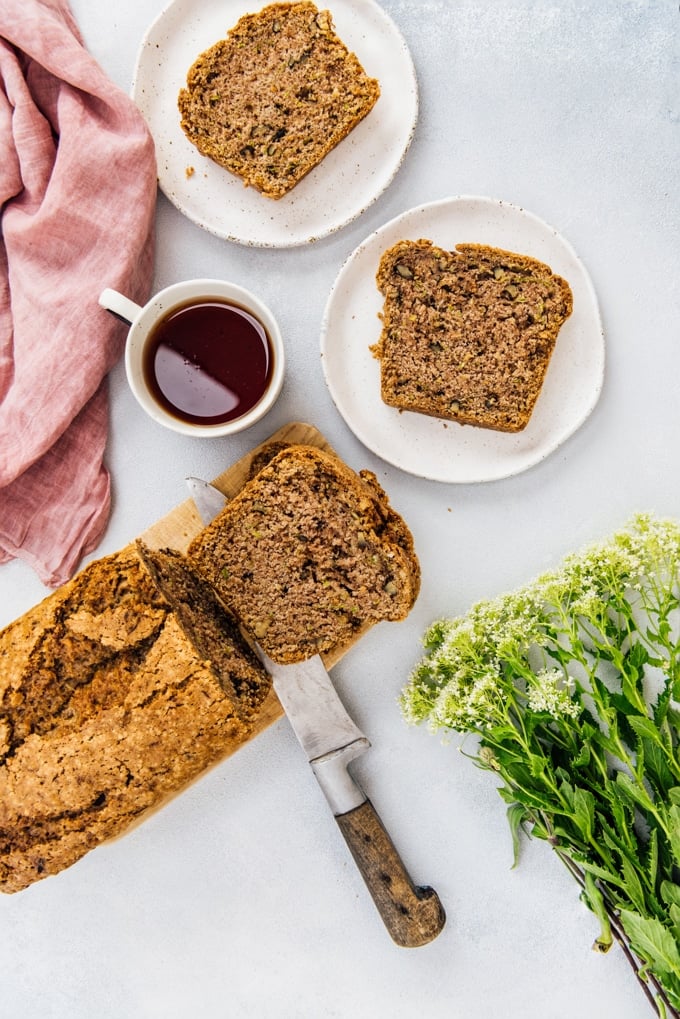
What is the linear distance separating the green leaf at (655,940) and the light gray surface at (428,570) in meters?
0.59

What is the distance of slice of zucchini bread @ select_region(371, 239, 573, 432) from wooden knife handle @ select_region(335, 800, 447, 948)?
1.41m

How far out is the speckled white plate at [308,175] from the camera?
268 centimetres

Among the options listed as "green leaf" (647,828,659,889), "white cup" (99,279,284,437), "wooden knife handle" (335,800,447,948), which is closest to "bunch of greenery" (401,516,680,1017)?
"green leaf" (647,828,659,889)

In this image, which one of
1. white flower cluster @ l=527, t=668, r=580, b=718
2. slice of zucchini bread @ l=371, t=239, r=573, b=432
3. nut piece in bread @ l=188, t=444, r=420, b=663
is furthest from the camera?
slice of zucchini bread @ l=371, t=239, r=573, b=432

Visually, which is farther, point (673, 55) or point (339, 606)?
point (673, 55)

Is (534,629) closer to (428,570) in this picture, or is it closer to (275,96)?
(428,570)

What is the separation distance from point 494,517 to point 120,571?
130 centimetres

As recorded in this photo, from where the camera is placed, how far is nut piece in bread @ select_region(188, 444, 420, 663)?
2416 mm

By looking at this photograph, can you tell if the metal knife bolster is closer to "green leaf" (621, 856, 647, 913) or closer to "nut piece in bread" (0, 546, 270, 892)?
"nut piece in bread" (0, 546, 270, 892)

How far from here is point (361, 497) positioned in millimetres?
2412

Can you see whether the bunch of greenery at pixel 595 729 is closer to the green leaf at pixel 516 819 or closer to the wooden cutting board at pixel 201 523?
the green leaf at pixel 516 819

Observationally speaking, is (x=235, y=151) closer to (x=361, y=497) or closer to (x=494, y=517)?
(x=361, y=497)

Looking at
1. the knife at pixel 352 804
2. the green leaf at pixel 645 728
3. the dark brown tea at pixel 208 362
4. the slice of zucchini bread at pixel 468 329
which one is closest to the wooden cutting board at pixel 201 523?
the knife at pixel 352 804

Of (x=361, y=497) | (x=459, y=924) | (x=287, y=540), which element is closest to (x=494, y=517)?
(x=361, y=497)
